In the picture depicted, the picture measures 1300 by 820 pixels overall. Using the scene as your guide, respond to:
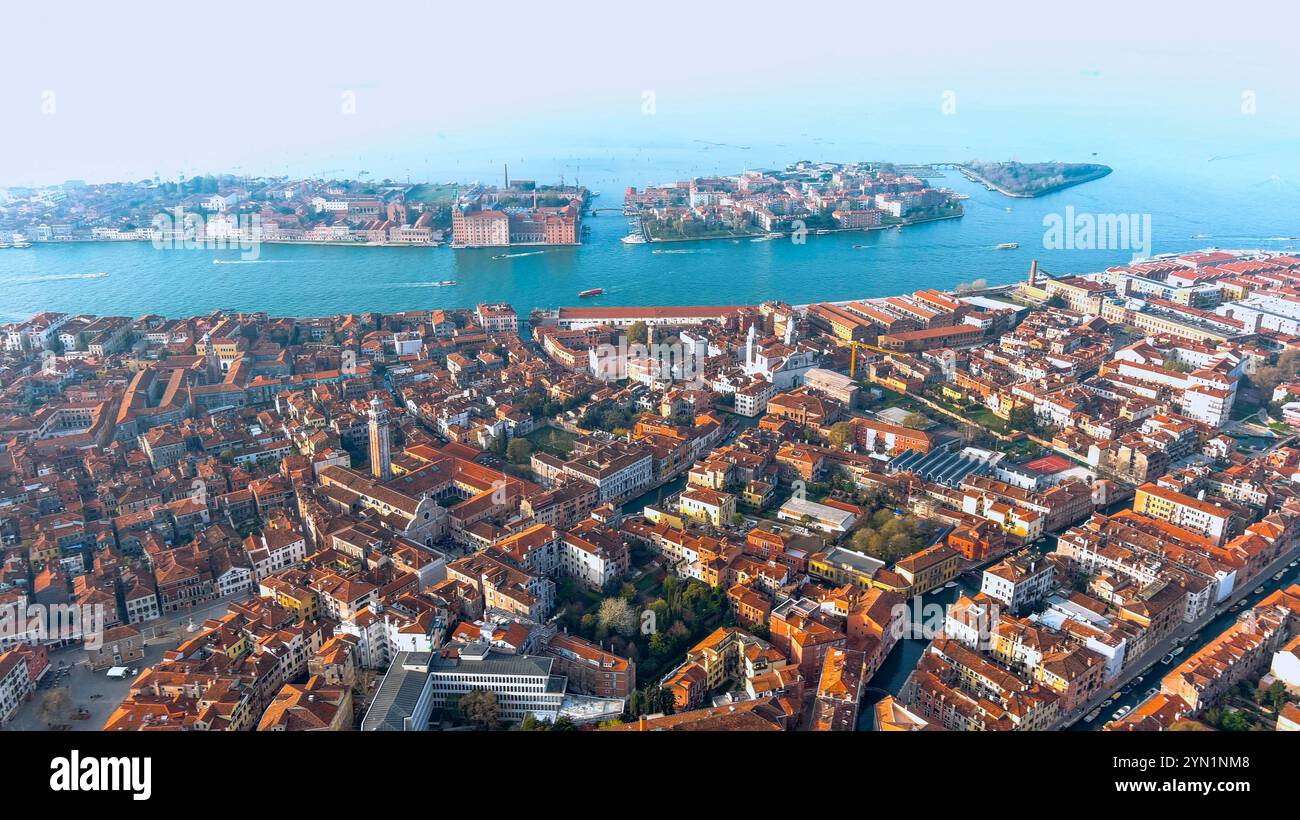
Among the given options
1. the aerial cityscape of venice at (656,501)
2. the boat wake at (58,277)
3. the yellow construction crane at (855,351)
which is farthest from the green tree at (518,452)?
the boat wake at (58,277)

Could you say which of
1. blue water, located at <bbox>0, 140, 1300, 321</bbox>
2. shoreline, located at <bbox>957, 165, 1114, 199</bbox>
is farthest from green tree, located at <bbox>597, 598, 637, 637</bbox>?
shoreline, located at <bbox>957, 165, 1114, 199</bbox>

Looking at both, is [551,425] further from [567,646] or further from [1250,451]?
[1250,451]

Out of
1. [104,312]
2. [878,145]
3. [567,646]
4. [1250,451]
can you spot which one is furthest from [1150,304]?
[878,145]

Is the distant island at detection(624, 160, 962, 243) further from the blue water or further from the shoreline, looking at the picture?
the shoreline

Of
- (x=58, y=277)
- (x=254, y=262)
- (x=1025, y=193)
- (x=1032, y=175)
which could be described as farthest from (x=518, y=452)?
(x=1032, y=175)

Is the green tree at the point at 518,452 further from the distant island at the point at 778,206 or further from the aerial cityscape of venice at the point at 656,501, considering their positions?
the distant island at the point at 778,206

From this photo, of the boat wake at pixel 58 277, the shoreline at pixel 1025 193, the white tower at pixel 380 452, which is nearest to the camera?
the white tower at pixel 380 452

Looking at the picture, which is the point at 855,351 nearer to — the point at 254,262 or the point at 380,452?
the point at 380,452
